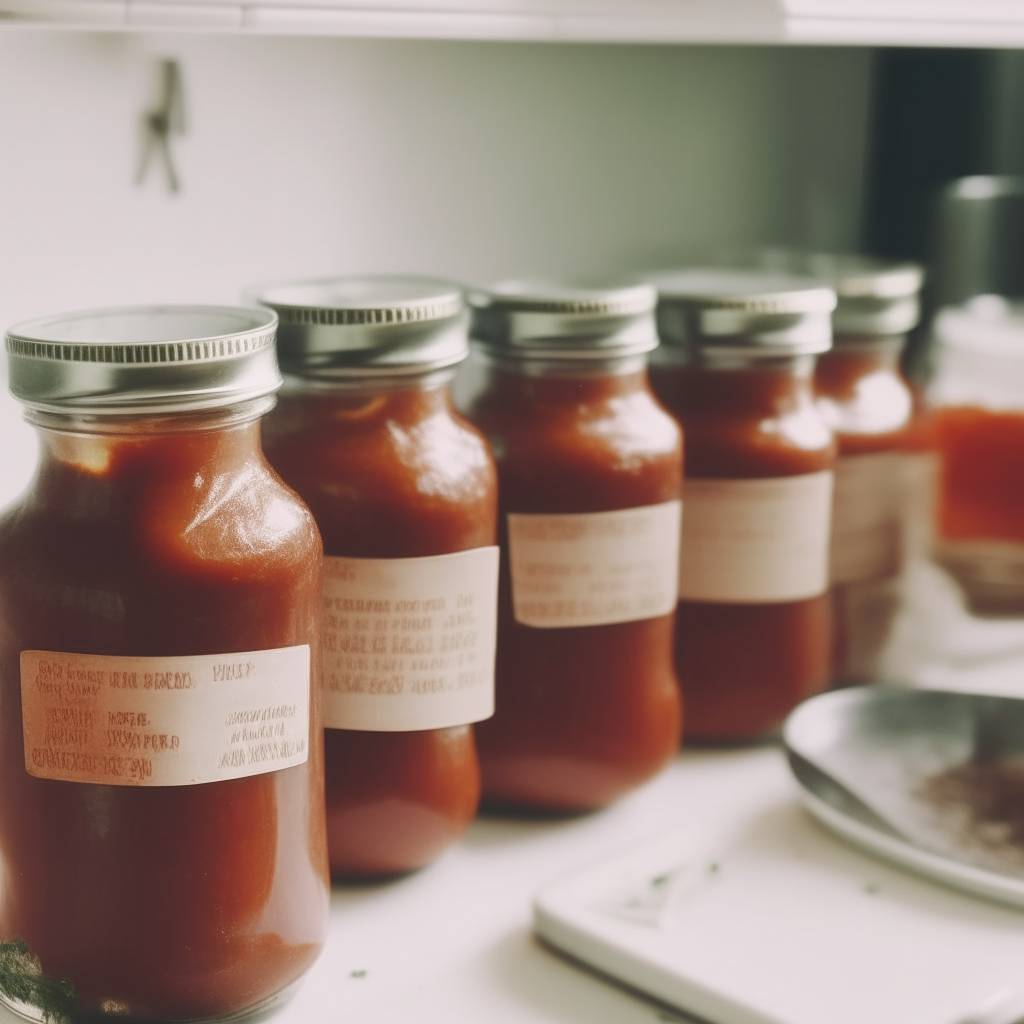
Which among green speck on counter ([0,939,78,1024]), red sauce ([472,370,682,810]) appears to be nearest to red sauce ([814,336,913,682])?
red sauce ([472,370,682,810])

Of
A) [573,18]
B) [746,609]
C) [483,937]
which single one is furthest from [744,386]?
[483,937]

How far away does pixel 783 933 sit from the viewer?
696 mm

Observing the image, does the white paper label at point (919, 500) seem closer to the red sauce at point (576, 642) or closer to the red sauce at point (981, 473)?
the red sauce at point (981, 473)

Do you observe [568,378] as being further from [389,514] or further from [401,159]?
[401,159]

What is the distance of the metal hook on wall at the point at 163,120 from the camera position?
0.81m

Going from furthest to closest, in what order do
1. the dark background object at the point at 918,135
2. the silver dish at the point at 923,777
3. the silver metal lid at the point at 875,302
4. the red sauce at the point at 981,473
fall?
the dark background object at the point at 918,135
the red sauce at the point at 981,473
the silver metal lid at the point at 875,302
the silver dish at the point at 923,777

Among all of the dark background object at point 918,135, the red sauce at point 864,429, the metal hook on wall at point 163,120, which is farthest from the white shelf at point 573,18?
the dark background object at point 918,135

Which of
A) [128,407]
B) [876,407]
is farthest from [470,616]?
[876,407]

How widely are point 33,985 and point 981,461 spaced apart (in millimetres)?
825

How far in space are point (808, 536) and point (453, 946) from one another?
364 mm

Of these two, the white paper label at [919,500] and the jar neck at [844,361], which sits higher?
the jar neck at [844,361]

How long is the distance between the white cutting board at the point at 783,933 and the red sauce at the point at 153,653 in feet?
0.56

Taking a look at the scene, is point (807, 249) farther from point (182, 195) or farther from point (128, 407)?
point (128, 407)

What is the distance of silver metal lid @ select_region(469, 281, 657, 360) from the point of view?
76 cm
